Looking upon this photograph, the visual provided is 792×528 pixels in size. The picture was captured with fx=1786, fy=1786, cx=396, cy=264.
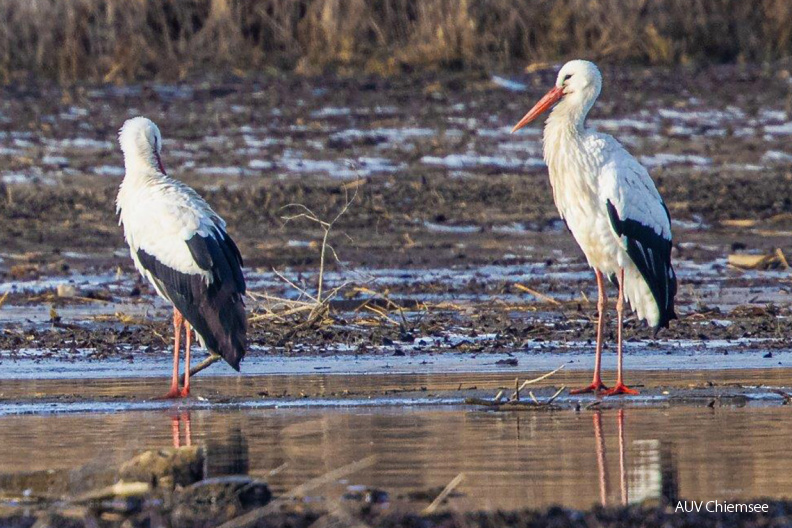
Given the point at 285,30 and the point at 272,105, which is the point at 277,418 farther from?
the point at 285,30

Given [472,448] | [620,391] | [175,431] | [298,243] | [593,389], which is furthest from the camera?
[298,243]

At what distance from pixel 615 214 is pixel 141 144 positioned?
2.96 m

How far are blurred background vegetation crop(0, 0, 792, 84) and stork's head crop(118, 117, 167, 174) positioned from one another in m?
10.6

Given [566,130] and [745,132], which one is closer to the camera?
[566,130]

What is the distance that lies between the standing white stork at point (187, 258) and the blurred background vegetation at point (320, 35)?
11.2 meters

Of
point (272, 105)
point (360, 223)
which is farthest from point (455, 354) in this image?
point (272, 105)

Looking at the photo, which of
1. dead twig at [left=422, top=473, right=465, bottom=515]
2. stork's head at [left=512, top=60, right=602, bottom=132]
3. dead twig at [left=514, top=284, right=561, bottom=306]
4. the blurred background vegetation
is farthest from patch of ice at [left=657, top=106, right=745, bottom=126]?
dead twig at [left=422, top=473, right=465, bottom=515]

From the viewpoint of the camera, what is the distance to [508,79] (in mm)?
21734

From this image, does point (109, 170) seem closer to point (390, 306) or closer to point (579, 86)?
point (390, 306)

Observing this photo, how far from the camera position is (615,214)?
10359 mm

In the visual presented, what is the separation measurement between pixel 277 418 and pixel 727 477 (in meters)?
2.64

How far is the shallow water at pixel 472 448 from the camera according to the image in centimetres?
670

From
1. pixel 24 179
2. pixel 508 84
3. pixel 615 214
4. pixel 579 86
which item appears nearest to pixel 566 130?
pixel 579 86

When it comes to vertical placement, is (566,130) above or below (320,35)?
below
